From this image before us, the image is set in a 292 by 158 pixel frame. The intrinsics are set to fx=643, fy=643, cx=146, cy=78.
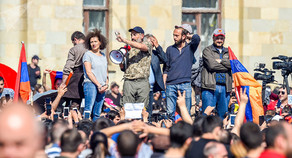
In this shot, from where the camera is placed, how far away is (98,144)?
641cm

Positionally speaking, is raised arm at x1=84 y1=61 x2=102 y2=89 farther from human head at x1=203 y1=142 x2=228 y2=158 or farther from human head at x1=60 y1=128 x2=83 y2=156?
human head at x1=203 y1=142 x2=228 y2=158

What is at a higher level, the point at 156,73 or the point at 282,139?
the point at 156,73

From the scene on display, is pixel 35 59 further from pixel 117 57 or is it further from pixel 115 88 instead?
pixel 117 57

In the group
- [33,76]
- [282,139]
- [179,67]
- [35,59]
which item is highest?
[35,59]

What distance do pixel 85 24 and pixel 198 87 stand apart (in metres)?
5.68

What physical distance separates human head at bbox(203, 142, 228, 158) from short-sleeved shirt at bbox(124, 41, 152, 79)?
15.0ft

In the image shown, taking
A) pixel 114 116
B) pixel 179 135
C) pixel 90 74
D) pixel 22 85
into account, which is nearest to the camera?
pixel 179 135

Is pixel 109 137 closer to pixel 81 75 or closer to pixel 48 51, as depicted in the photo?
pixel 81 75

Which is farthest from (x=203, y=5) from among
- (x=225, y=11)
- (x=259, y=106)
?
(x=259, y=106)

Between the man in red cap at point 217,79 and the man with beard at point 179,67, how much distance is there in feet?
1.05

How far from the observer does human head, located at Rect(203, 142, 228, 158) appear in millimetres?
5910

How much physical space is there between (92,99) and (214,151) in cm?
481

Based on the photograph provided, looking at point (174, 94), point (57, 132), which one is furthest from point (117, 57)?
point (57, 132)

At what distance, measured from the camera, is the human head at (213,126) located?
22.4 ft
